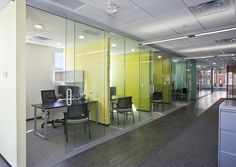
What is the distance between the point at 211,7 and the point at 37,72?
6080 millimetres

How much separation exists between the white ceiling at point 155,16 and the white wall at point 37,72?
3.53 meters

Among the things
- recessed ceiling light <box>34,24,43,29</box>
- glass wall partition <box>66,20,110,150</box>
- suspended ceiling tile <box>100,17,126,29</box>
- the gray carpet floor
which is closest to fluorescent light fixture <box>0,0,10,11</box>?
recessed ceiling light <box>34,24,43,29</box>

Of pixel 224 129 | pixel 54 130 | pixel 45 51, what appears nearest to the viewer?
pixel 224 129

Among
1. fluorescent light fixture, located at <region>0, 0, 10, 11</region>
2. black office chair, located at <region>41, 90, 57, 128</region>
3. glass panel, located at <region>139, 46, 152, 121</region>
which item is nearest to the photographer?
fluorescent light fixture, located at <region>0, 0, 10, 11</region>

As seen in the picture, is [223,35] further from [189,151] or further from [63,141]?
[63,141]

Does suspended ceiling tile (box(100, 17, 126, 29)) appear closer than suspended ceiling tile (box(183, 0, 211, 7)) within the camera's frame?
No

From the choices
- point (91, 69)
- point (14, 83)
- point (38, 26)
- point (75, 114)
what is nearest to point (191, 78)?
point (91, 69)

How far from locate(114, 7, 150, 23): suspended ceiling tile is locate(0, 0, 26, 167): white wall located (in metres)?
1.98

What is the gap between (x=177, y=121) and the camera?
564 cm

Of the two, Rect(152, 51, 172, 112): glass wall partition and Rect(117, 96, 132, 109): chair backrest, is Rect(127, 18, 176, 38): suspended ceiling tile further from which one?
Rect(152, 51, 172, 112): glass wall partition

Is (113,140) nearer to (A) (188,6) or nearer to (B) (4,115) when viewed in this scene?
(B) (4,115)

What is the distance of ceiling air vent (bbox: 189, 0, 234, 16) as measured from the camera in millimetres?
3062

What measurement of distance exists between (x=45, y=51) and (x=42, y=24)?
2583 millimetres

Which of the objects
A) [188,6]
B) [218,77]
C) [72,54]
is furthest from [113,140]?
[218,77]
